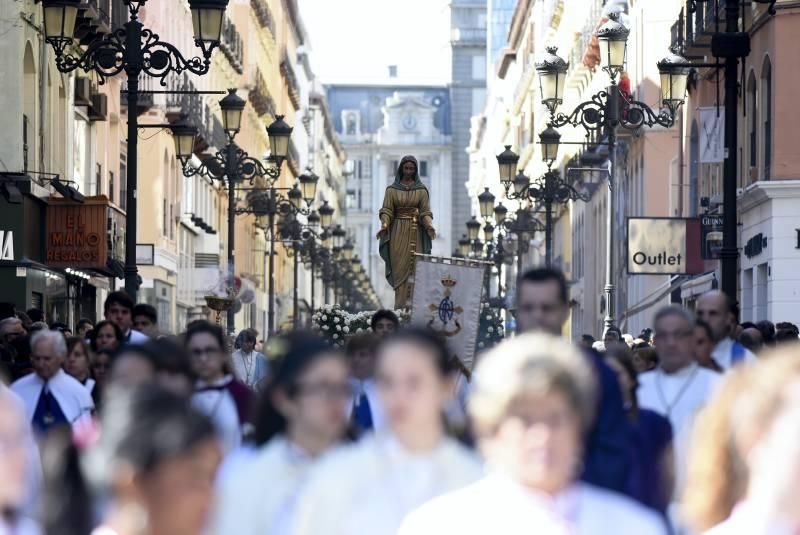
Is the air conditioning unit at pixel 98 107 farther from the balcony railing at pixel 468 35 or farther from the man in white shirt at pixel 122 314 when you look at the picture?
the balcony railing at pixel 468 35

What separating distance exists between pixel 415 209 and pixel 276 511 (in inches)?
685

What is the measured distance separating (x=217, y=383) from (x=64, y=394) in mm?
2577

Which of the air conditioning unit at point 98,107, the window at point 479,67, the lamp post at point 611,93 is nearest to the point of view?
the lamp post at point 611,93

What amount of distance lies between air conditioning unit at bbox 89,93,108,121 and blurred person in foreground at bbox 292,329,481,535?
34967 millimetres

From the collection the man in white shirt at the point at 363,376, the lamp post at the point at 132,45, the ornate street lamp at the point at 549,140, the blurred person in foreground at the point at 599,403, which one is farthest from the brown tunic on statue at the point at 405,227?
the blurred person in foreground at the point at 599,403

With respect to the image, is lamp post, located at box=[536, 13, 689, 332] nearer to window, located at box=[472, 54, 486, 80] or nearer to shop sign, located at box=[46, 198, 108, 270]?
shop sign, located at box=[46, 198, 108, 270]

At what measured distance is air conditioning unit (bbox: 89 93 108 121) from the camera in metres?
41.1

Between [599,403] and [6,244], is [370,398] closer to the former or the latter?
[599,403]

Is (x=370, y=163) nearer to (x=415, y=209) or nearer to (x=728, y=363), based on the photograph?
(x=415, y=209)

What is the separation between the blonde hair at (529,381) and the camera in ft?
15.8

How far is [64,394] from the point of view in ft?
39.9

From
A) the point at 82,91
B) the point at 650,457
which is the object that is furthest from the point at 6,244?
the point at 650,457

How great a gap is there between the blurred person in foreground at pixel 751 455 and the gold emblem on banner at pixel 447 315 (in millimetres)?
13679

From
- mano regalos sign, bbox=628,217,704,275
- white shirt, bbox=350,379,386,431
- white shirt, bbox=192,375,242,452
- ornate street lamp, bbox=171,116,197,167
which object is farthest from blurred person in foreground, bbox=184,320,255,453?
mano regalos sign, bbox=628,217,704,275
